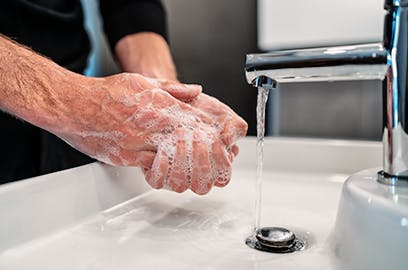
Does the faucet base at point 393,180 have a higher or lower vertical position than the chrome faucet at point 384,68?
lower

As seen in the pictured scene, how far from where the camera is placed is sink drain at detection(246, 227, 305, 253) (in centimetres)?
38

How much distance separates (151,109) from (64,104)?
8cm

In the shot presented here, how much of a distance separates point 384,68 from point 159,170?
22cm

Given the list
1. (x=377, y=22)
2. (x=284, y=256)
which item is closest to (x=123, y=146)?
(x=284, y=256)

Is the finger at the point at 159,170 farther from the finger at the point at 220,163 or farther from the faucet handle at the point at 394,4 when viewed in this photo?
the faucet handle at the point at 394,4

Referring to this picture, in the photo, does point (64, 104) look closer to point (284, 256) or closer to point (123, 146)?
point (123, 146)

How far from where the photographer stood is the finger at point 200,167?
0.41 meters

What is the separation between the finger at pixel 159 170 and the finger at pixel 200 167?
3 centimetres

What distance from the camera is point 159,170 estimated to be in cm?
41

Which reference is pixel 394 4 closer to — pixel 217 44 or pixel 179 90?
pixel 179 90

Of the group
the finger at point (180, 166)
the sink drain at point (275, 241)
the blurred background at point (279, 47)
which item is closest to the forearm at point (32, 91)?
the finger at point (180, 166)

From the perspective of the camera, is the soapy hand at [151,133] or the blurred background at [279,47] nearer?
the soapy hand at [151,133]

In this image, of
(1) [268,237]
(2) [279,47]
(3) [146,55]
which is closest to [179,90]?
(1) [268,237]

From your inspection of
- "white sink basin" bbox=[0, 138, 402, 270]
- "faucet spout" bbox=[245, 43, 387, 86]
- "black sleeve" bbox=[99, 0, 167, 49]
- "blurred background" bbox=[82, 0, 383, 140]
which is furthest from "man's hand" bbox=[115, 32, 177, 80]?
"blurred background" bbox=[82, 0, 383, 140]
